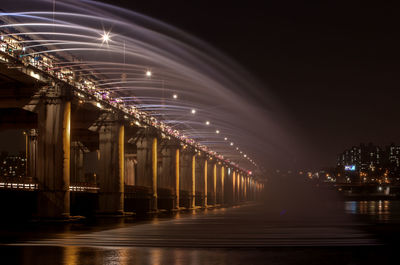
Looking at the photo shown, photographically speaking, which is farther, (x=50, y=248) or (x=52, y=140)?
(x=52, y=140)

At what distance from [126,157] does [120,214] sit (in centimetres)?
6114

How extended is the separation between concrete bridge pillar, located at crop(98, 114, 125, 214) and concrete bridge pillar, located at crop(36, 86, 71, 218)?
14.6 meters

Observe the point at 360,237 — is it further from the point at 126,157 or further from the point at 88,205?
the point at 126,157

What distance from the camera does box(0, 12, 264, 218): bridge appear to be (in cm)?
4503

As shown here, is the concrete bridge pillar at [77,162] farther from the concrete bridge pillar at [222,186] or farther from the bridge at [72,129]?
the concrete bridge pillar at [222,186]

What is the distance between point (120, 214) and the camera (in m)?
60.6

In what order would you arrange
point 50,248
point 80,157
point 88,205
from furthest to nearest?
point 80,157 < point 88,205 < point 50,248

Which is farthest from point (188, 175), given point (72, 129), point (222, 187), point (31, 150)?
point (222, 187)

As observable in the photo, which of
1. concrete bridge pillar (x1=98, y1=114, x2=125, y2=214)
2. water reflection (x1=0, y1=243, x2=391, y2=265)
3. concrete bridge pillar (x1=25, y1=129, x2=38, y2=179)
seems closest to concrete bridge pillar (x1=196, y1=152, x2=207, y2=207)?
concrete bridge pillar (x1=25, y1=129, x2=38, y2=179)

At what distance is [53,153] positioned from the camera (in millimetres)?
46125

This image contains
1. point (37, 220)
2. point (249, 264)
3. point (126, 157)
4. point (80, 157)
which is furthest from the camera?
point (126, 157)

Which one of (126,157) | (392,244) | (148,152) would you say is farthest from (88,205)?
(126,157)

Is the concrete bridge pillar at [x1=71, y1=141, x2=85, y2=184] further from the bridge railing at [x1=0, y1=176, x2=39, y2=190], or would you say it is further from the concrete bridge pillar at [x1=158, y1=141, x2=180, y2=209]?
the bridge railing at [x1=0, y1=176, x2=39, y2=190]

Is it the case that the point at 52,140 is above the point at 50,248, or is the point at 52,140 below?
above
